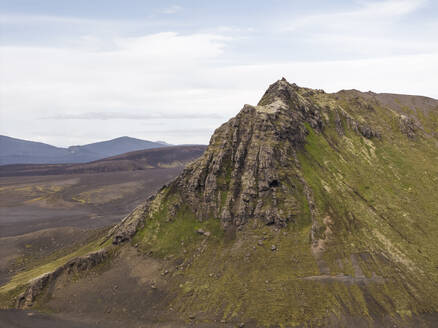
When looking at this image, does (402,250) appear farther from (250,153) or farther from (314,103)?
(314,103)

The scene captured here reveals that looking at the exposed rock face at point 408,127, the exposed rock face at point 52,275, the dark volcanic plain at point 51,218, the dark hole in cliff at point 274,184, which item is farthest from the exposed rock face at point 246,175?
the exposed rock face at point 408,127

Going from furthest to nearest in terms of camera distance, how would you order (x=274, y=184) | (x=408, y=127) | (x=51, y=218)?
(x=51, y=218), (x=408, y=127), (x=274, y=184)

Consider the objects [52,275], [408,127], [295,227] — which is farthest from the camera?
[408,127]

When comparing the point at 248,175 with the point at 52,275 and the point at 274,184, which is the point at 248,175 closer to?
the point at 274,184

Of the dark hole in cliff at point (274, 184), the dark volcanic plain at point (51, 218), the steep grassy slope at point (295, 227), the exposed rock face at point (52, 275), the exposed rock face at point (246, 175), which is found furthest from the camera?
the dark volcanic plain at point (51, 218)

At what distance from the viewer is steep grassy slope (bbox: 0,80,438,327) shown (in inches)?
2148

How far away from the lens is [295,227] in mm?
67812

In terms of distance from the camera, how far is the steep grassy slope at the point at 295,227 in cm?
5456

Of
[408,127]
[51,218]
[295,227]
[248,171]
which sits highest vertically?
[408,127]

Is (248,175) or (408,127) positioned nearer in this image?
(248,175)

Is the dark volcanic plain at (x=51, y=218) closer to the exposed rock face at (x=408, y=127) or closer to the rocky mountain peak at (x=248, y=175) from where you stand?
the rocky mountain peak at (x=248, y=175)

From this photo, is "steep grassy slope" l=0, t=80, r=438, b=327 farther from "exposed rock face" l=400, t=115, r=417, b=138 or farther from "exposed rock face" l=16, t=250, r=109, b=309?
"exposed rock face" l=16, t=250, r=109, b=309

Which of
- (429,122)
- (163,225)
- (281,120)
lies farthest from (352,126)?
(163,225)

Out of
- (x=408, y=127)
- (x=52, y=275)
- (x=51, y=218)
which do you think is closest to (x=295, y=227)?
(x=52, y=275)
